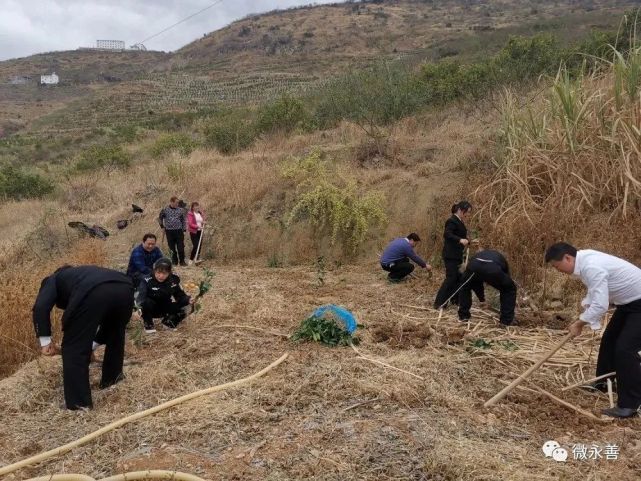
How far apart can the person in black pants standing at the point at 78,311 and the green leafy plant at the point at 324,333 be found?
1820 millimetres

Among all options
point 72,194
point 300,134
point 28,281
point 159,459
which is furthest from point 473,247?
point 72,194

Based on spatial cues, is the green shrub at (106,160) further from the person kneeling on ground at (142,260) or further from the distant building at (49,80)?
the distant building at (49,80)

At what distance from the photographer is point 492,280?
18.9 ft

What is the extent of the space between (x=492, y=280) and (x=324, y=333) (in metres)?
1.96

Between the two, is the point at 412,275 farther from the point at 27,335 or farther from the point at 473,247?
the point at 27,335

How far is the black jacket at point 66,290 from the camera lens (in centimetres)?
407

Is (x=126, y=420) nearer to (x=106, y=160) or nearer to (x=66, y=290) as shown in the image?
(x=66, y=290)

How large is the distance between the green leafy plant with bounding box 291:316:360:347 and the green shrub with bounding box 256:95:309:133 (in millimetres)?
11518

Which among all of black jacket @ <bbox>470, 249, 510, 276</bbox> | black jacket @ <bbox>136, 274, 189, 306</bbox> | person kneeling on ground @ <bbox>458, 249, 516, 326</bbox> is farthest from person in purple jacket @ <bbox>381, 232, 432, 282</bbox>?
black jacket @ <bbox>136, 274, 189, 306</bbox>

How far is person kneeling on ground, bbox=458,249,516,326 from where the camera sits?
18.8 ft

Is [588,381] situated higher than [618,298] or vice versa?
[618,298]

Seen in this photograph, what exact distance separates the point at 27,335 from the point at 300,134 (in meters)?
10.7

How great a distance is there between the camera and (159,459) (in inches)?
135

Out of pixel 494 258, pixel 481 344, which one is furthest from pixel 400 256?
pixel 481 344
